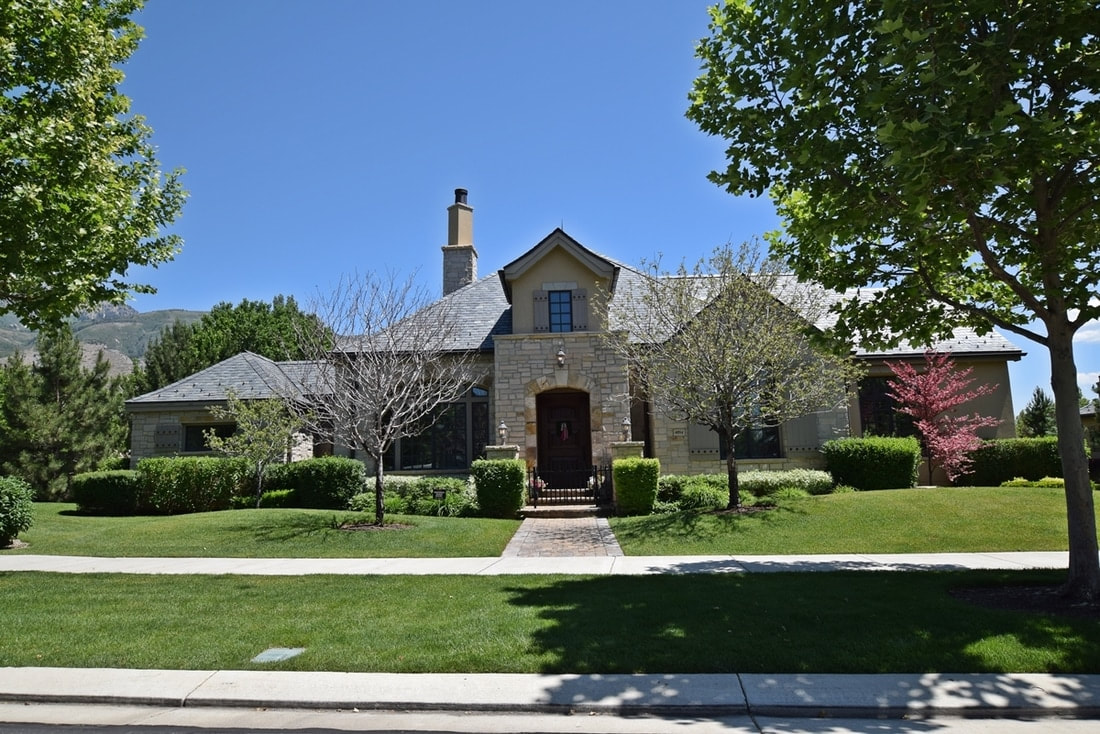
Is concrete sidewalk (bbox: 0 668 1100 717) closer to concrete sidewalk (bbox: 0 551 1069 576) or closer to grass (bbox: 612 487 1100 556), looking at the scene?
concrete sidewalk (bbox: 0 551 1069 576)

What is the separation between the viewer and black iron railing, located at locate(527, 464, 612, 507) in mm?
17219

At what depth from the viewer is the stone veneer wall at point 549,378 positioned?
730 inches

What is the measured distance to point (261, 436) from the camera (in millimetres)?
18219

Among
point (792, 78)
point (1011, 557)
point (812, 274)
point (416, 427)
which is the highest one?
point (792, 78)

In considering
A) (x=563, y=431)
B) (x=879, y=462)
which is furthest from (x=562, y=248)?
(x=879, y=462)

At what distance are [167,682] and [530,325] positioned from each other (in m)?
14.2

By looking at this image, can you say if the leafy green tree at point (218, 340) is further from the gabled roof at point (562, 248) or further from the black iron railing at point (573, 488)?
the black iron railing at point (573, 488)

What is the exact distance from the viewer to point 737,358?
14.5 meters

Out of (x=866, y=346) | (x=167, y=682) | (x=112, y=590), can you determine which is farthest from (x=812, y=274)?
(x=112, y=590)

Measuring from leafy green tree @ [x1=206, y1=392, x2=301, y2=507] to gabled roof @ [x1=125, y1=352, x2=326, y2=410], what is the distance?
102 cm

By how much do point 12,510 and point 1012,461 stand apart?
2270cm

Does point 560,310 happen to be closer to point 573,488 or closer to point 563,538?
point 573,488

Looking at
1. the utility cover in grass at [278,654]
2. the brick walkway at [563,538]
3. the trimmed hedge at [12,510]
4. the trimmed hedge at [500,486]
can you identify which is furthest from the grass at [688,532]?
the utility cover in grass at [278,654]

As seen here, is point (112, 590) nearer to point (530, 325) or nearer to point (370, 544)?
point (370, 544)
